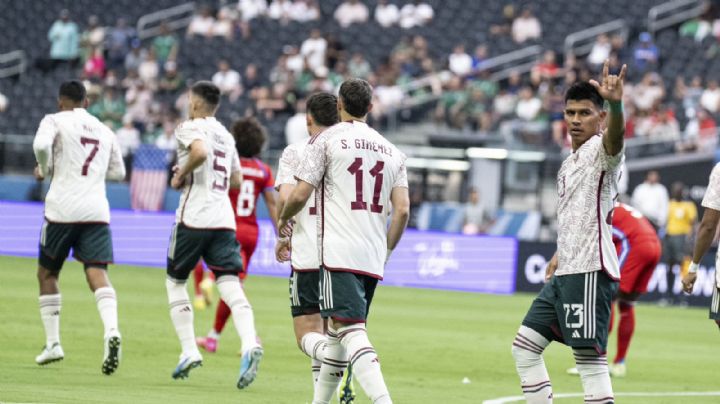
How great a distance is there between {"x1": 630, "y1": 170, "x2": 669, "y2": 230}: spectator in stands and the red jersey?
48.2 ft

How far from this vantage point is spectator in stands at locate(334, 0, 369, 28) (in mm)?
35312

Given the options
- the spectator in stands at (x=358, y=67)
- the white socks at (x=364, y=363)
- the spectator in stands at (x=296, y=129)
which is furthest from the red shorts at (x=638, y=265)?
the spectator in stands at (x=358, y=67)

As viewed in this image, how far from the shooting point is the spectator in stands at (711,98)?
3016 cm

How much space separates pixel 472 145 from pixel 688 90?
17.9ft

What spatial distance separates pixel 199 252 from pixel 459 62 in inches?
877

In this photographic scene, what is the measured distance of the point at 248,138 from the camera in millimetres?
13211

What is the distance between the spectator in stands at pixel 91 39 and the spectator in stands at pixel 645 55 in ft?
44.1

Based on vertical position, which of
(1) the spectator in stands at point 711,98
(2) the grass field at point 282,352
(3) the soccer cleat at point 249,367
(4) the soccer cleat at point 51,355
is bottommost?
(2) the grass field at point 282,352

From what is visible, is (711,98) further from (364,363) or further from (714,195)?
(364,363)

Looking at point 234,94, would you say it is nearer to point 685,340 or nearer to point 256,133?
point 685,340

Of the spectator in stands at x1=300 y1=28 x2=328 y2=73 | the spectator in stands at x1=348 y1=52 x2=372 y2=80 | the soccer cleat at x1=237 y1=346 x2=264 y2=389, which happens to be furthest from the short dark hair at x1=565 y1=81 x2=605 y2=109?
the spectator in stands at x1=300 y1=28 x2=328 y2=73

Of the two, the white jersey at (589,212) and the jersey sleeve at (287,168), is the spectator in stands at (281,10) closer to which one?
the jersey sleeve at (287,168)

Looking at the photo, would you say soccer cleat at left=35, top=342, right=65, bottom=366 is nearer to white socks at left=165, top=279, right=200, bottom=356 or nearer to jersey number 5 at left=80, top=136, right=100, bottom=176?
white socks at left=165, top=279, right=200, bottom=356

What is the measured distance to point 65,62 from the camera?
34.4 m
